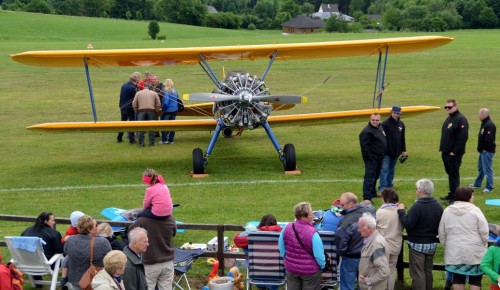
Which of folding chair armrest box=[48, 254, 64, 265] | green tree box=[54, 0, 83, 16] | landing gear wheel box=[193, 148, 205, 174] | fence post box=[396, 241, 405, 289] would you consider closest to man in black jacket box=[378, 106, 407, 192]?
landing gear wheel box=[193, 148, 205, 174]

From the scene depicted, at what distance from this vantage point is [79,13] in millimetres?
120562

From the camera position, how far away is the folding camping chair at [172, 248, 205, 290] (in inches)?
338

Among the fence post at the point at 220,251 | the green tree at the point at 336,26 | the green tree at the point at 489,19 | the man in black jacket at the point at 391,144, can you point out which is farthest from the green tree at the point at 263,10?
the fence post at the point at 220,251

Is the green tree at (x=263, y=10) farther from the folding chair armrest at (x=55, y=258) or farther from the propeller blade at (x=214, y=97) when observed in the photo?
the folding chair armrest at (x=55, y=258)

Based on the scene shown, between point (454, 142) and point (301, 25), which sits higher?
point (454, 142)

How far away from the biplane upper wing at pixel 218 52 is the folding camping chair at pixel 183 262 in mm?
6871

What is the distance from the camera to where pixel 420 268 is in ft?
27.0

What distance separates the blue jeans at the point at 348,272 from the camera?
8.10m

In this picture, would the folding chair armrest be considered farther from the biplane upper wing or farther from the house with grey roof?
the house with grey roof

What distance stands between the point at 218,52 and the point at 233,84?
79 cm

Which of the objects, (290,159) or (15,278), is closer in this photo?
(15,278)

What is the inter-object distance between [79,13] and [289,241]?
11841cm

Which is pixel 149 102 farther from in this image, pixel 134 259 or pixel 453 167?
pixel 134 259

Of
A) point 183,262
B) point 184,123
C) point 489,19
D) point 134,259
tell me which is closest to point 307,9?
point 489,19
